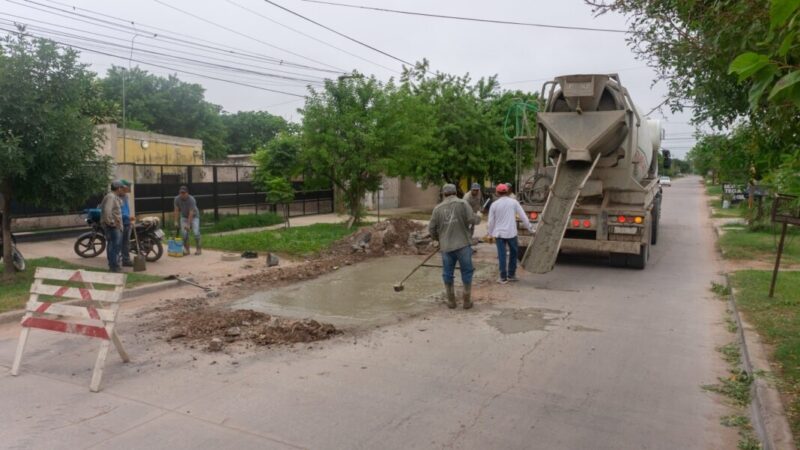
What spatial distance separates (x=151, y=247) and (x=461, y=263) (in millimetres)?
7430

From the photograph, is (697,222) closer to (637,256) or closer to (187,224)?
(637,256)

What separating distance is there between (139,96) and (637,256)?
1581 inches

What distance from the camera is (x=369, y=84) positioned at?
18.4m

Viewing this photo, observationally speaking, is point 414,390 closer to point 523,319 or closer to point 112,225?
point 523,319

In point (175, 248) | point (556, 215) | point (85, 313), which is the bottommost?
point (175, 248)

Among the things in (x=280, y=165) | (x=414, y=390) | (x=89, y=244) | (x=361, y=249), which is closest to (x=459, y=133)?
(x=280, y=165)

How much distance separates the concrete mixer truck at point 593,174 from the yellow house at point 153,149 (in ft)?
51.5

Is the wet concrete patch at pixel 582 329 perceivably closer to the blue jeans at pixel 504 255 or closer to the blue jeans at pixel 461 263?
the blue jeans at pixel 461 263

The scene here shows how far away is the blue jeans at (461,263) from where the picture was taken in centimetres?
832

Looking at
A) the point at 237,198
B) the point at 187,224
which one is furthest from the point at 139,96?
the point at 187,224

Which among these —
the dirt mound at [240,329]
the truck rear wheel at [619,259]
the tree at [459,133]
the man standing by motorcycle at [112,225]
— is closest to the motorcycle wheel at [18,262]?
the man standing by motorcycle at [112,225]

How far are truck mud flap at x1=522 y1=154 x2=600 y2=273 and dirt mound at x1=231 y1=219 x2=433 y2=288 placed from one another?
4003 mm

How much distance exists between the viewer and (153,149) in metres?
24.9

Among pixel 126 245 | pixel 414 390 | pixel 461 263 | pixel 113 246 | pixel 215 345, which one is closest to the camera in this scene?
pixel 414 390
